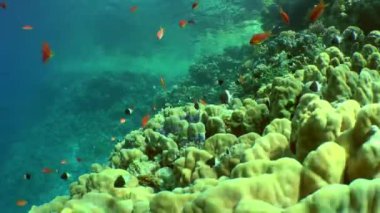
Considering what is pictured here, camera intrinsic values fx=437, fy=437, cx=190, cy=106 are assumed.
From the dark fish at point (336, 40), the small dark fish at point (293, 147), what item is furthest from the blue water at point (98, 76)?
the small dark fish at point (293, 147)

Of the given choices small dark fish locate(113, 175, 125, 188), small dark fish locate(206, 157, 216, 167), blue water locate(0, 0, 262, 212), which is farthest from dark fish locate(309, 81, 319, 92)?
blue water locate(0, 0, 262, 212)

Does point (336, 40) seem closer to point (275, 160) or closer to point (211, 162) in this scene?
point (211, 162)

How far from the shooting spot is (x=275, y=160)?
2584mm

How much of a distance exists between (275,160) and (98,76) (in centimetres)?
3247

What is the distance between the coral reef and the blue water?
1837cm

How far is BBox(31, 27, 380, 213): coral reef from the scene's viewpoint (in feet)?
7.18

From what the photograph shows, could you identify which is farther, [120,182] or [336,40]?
[336,40]

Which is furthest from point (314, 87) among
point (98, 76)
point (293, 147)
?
point (98, 76)

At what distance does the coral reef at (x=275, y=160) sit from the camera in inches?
86.1

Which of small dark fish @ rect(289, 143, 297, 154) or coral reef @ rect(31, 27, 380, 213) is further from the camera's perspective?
small dark fish @ rect(289, 143, 297, 154)

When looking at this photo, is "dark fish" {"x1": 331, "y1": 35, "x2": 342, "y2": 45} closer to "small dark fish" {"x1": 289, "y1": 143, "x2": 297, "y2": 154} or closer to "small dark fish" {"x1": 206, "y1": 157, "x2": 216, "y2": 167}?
"small dark fish" {"x1": 206, "y1": 157, "x2": 216, "y2": 167}

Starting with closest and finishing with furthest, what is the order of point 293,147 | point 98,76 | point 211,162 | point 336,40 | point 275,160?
point 275,160 → point 293,147 → point 211,162 → point 336,40 → point 98,76

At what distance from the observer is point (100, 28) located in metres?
51.3

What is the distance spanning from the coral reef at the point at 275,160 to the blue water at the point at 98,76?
1837cm
